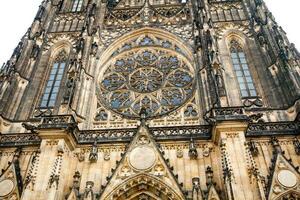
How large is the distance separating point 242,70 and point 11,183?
11.6m

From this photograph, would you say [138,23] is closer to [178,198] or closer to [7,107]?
[7,107]

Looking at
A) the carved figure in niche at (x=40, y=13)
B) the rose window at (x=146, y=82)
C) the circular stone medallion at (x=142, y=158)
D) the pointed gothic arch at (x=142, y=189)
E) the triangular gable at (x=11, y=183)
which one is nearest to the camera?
the pointed gothic arch at (x=142, y=189)

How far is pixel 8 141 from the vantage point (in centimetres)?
1355

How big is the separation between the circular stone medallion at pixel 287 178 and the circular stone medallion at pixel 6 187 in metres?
9.67

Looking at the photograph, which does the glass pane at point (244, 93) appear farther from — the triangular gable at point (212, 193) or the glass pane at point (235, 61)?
the triangular gable at point (212, 193)

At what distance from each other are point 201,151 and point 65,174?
16.8 ft

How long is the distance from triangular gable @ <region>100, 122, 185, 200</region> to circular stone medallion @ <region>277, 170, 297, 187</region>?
3575 mm

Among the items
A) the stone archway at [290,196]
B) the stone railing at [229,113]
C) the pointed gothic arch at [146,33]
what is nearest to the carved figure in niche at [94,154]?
the stone railing at [229,113]

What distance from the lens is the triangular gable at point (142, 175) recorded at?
37.6 ft

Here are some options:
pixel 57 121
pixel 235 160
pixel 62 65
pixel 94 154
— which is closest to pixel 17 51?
pixel 62 65

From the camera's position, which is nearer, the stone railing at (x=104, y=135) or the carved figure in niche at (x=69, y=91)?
the stone railing at (x=104, y=135)

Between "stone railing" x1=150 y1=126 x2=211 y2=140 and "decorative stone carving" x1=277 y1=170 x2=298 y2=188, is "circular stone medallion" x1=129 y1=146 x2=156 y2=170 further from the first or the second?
"decorative stone carving" x1=277 y1=170 x2=298 y2=188

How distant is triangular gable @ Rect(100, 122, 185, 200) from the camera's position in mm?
11469

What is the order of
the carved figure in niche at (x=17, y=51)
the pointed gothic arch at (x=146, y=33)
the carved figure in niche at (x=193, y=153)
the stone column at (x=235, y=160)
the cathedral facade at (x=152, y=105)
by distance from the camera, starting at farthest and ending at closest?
the pointed gothic arch at (x=146, y=33)
the carved figure in niche at (x=17, y=51)
the carved figure in niche at (x=193, y=153)
the cathedral facade at (x=152, y=105)
the stone column at (x=235, y=160)
